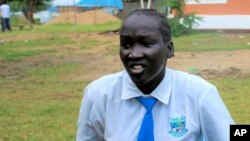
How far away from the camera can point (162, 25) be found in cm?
211

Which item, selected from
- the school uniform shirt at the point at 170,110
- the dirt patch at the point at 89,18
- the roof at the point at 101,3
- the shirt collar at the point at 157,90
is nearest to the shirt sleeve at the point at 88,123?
the school uniform shirt at the point at 170,110

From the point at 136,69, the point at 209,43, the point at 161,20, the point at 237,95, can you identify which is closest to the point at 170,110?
the point at 136,69

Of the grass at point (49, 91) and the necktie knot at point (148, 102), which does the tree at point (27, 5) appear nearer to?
the grass at point (49, 91)

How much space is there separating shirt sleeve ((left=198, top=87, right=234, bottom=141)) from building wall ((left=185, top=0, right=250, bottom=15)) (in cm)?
2166

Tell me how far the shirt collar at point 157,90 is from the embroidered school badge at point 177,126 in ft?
0.24

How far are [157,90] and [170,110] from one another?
0.08 metres

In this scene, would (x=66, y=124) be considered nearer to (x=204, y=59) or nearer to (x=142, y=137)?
(x=142, y=137)

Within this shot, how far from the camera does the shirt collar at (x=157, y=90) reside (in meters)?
2.09

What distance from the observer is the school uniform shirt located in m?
2.06

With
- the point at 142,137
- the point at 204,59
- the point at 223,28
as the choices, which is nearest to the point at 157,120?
the point at 142,137

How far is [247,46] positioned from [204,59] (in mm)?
3344

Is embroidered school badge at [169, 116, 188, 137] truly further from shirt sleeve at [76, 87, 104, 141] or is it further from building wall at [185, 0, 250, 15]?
building wall at [185, 0, 250, 15]

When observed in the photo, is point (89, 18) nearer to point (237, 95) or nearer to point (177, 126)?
point (237, 95)

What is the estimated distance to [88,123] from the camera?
223 centimetres
